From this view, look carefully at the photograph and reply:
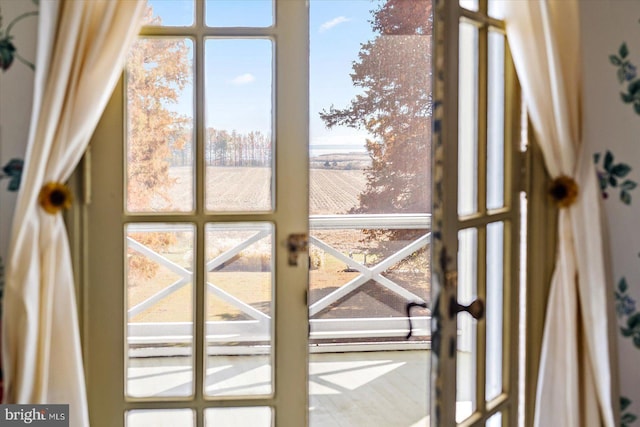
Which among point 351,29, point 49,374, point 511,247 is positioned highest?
point 351,29

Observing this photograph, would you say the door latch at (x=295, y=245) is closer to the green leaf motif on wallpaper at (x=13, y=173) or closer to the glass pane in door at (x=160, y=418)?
the glass pane in door at (x=160, y=418)

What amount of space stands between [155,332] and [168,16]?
3.22ft

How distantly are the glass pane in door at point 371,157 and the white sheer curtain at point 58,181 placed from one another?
9.72 feet

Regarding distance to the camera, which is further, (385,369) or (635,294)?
(385,369)

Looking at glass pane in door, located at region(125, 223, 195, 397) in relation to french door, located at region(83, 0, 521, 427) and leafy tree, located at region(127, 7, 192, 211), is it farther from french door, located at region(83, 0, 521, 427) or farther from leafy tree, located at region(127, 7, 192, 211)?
leafy tree, located at region(127, 7, 192, 211)

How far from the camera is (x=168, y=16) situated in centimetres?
205

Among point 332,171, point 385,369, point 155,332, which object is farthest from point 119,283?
point 332,171

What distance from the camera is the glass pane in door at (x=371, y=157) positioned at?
4.87m

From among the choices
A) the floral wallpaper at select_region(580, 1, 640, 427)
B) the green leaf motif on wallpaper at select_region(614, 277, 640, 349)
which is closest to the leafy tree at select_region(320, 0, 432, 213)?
the floral wallpaper at select_region(580, 1, 640, 427)

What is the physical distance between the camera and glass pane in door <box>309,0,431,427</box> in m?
4.87

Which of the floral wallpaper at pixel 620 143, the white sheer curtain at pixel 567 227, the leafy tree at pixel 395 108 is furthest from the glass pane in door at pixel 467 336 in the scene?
the leafy tree at pixel 395 108

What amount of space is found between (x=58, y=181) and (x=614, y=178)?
1674 mm

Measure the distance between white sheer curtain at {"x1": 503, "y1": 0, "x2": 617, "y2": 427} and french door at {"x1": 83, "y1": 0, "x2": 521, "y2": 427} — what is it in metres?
0.09

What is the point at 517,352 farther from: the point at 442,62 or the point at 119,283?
the point at 119,283
